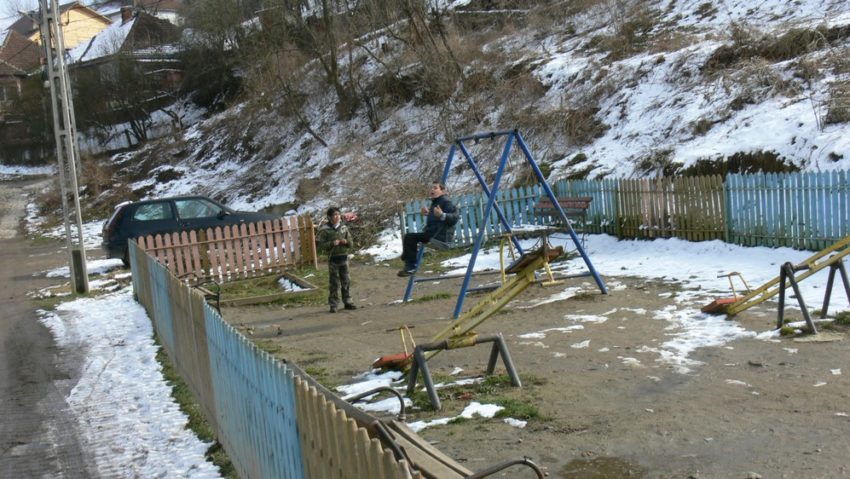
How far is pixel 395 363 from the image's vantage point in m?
8.31

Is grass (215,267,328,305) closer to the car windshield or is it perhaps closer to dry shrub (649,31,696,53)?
the car windshield

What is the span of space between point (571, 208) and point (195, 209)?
30.4ft

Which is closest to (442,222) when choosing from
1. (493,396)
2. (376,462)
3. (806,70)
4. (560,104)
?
(493,396)

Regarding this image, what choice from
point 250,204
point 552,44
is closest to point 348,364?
point 552,44

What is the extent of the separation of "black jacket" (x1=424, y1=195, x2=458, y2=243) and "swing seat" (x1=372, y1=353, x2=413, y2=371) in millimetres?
3573

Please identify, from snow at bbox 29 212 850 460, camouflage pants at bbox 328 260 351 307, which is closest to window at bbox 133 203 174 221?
snow at bbox 29 212 850 460

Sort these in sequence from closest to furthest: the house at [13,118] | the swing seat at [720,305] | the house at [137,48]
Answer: the swing seat at [720,305], the house at [137,48], the house at [13,118]

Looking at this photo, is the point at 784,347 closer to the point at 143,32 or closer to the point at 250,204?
the point at 250,204

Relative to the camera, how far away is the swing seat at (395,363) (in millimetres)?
8289

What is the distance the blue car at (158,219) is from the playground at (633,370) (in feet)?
22.4

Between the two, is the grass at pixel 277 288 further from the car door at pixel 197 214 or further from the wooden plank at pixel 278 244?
the car door at pixel 197 214

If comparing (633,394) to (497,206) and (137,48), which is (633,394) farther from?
(137,48)

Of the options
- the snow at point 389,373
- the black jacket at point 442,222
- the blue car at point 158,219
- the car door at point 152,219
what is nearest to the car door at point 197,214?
the blue car at point 158,219

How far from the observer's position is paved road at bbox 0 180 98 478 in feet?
22.8
